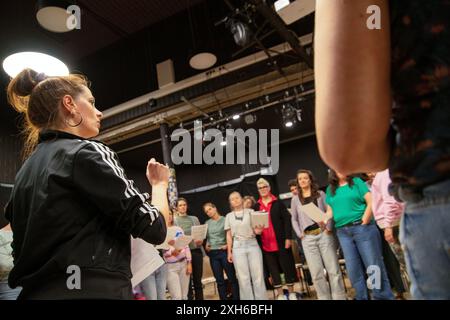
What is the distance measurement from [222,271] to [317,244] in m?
1.75

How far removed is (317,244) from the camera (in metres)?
3.89

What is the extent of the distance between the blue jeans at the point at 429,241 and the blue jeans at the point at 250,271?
4.15 m

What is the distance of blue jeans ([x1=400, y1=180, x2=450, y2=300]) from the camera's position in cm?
34

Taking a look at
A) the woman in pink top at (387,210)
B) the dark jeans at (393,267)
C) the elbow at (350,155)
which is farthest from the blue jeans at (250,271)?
the elbow at (350,155)

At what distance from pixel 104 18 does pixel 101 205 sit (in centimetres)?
603

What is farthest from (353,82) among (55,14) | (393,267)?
(55,14)

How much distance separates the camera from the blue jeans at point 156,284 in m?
3.73

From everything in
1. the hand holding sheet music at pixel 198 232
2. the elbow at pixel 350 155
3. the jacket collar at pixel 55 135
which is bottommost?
the elbow at pixel 350 155

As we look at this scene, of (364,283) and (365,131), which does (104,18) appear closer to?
(364,283)

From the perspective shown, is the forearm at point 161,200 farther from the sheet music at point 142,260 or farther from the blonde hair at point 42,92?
the blonde hair at point 42,92

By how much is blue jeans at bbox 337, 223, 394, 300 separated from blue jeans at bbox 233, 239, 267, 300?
4.26 ft

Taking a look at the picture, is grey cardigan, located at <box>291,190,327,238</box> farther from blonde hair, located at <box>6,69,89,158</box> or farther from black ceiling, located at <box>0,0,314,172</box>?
blonde hair, located at <box>6,69,89,158</box>

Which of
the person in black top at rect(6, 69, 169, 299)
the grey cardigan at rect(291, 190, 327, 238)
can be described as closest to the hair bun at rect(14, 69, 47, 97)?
the person in black top at rect(6, 69, 169, 299)

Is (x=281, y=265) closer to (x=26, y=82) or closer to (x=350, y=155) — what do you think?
(x=26, y=82)
